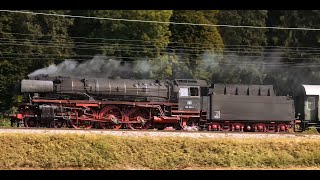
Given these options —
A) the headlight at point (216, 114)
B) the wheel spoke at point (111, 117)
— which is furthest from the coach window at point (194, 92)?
the wheel spoke at point (111, 117)

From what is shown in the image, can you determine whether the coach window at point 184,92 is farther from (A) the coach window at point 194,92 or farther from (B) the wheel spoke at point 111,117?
(B) the wheel spoke at point 111,117

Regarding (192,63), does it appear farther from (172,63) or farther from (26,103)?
(26,103)

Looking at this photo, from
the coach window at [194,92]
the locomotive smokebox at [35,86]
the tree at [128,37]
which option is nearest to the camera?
the locomotive smokebox at [35,86]

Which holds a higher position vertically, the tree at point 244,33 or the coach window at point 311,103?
the tree at point 244,33

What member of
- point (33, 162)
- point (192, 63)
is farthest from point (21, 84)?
point (192, 63)

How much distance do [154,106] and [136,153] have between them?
9.53 meters

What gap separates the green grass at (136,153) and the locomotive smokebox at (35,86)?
28.4ft

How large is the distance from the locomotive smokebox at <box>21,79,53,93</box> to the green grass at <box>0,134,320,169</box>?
8.65 metres

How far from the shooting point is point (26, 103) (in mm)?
22766

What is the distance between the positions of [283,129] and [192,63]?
19.9 metres

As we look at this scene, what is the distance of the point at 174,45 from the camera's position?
46.7m

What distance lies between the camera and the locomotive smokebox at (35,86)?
2309 centimetres

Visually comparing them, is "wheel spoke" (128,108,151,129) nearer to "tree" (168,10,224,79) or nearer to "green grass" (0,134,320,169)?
"green grass" (0,134,320,169)

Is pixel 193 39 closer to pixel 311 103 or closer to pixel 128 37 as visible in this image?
pixel 128 37
